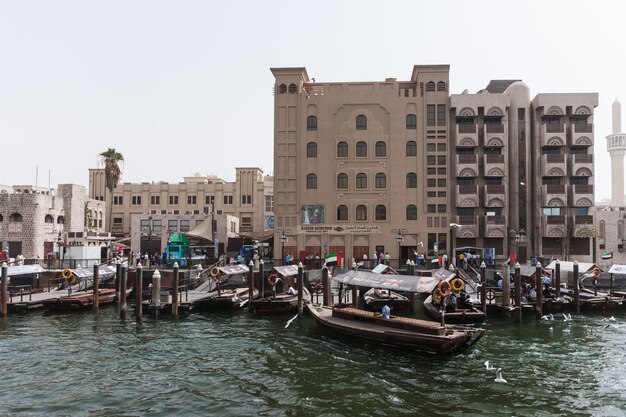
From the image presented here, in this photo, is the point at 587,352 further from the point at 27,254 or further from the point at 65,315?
the point at 27,254

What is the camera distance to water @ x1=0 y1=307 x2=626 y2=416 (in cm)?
1898

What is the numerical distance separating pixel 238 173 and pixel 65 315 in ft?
172

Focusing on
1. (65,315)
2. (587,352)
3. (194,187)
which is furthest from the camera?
(194,187)

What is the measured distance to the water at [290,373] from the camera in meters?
19.0

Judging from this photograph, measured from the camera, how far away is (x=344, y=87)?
62250 mm

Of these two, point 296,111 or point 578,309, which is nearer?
point 578,309

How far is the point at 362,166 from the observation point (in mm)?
61562

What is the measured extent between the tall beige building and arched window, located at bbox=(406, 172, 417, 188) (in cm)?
13

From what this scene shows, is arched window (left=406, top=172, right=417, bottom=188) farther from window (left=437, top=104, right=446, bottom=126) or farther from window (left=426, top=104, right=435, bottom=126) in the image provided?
window (left=437, top=104, right=446, bottom=126)

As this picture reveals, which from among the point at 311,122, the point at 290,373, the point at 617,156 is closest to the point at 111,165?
the point at 311,122

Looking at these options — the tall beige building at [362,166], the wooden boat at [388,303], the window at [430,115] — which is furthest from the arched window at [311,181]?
the wooden boat at [388,303]

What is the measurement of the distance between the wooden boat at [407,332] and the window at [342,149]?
111ft

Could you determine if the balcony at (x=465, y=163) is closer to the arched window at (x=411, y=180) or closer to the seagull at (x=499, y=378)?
the arched window at (x=411, y=180)

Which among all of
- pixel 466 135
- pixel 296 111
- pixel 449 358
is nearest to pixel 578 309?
pixel 449 358
